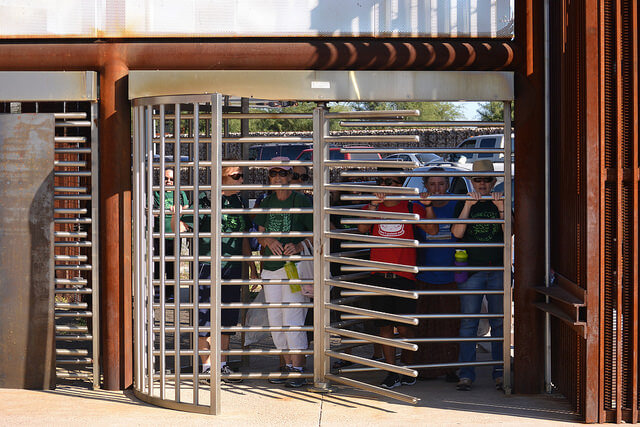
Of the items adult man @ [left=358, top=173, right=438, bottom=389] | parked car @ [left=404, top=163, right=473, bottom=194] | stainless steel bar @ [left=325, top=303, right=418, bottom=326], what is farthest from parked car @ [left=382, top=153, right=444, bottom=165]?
stainless steel bar @ [left=325, top=303, right=418, bottom=326]

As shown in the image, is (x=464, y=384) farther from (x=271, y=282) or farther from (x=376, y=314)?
(x=271, y=282)

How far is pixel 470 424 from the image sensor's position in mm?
5969

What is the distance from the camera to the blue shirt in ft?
23.5

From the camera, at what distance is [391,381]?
702cm

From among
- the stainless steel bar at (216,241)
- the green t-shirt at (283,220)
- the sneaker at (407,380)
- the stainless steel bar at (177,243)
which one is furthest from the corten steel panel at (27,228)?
the sneaker at (407,380)

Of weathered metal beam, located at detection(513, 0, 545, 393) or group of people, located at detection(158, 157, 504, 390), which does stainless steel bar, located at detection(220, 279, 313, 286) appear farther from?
weathered metal beam, located at detection(513, 0, 545, 393)

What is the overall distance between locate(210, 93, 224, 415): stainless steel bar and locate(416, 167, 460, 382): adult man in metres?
1.72

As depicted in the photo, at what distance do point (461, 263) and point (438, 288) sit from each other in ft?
0.95

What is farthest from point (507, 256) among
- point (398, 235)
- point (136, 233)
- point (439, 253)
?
point (136, 233)

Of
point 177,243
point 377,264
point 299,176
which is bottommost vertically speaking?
point 377,264

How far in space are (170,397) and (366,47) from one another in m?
3.10

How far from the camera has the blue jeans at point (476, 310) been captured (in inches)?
278

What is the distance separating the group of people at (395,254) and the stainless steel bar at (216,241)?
0.80 meters

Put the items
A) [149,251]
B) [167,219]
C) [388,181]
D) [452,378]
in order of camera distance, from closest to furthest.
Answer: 1. [149,251]
2. [388,181]
3. [452,378]
4. [167,219]
